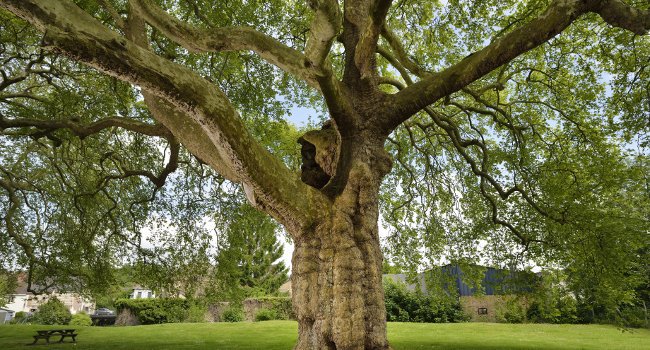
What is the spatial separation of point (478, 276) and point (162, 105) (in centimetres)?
1058

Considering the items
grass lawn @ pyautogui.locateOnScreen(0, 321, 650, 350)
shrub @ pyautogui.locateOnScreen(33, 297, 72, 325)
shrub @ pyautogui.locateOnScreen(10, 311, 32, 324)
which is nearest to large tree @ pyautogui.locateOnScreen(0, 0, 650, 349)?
grass lawn @ pyautogui.locateOnScreen(0, 321, 650, 350)

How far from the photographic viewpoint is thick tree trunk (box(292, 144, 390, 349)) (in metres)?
5.99

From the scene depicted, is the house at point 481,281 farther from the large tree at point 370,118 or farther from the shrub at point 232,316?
the shrub at point 232,316

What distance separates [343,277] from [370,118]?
10.5ft

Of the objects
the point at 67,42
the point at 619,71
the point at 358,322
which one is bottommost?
the point at 358,322

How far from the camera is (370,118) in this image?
310 inches

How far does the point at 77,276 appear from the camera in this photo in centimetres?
1393

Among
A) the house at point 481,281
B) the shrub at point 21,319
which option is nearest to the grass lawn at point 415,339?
the house at point 481,281

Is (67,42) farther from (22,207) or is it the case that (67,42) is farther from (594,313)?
(594,313)

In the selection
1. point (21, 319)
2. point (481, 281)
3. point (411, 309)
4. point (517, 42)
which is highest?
point (517, 42)

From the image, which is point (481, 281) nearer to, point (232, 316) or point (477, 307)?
point (477, 307)

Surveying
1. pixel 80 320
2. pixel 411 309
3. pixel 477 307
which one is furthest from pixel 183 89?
pixel 80 320

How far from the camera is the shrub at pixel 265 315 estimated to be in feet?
95.2

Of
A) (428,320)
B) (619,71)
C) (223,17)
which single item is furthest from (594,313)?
(223,17)
